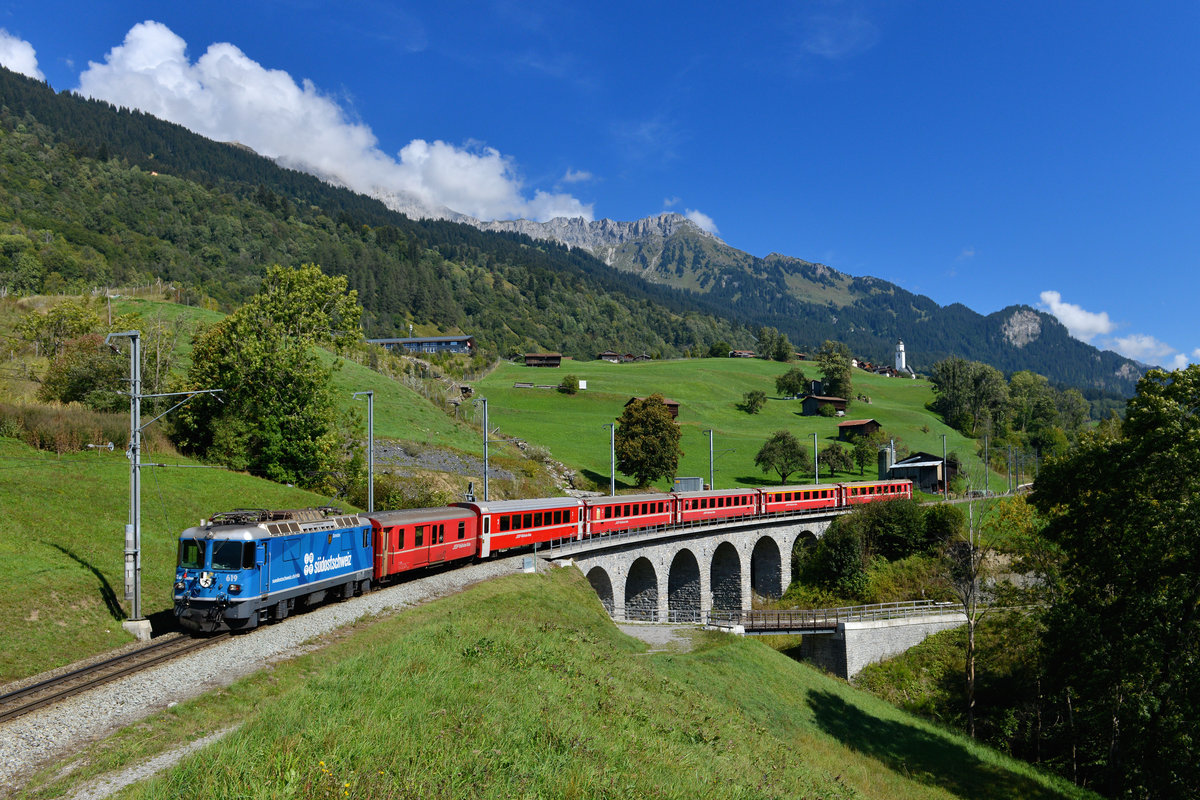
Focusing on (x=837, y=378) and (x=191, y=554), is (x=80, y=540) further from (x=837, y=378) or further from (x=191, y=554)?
(x=837, y=378)

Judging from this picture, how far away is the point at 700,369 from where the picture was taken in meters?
153

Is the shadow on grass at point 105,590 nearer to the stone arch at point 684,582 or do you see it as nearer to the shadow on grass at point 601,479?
the stone arch at point 684,582

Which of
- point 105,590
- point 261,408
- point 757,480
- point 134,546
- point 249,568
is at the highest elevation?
point 261,408

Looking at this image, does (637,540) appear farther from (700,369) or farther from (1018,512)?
(700,369)

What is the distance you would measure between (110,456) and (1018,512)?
158ft

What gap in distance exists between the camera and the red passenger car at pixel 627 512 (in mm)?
42656

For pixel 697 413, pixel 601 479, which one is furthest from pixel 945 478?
pixel 697 413

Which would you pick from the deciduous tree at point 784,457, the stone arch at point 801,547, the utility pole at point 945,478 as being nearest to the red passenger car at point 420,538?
the stone arch at point 801,547

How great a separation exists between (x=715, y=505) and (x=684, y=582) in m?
5.91

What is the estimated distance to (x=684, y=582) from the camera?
49250 mm

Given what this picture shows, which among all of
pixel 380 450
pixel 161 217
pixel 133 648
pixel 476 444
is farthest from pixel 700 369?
pixel 133 648

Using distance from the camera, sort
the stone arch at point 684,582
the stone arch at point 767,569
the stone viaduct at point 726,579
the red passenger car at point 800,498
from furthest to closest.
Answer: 1. the red passenger car at point 800,498
2. the stone arch at point 767,569
3. the stone arch at point 684,582
4. the stone viaduct at point 726,579

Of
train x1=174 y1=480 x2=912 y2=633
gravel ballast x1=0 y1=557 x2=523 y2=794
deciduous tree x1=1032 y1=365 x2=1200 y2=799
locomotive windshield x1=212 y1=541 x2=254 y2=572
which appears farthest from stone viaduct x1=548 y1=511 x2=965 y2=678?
locomotive windshield x1=212 y1=541 x2=254 y2=572

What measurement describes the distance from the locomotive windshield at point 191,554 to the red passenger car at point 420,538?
7.26m
